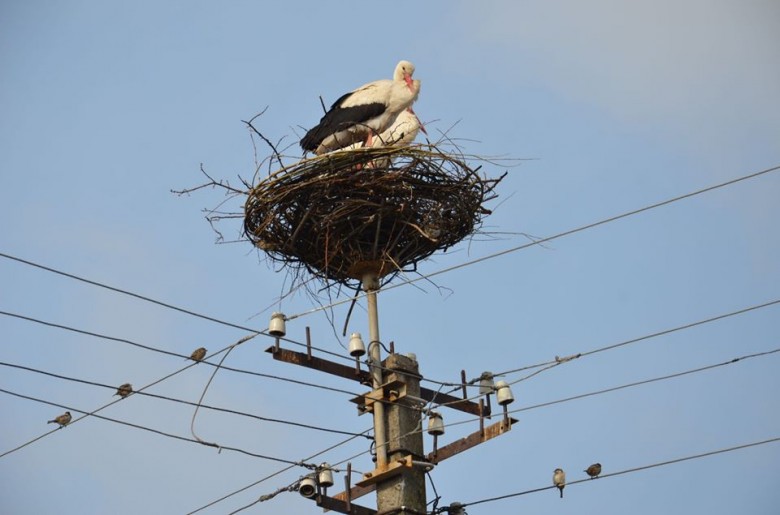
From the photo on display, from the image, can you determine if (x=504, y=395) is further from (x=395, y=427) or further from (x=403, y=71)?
(x=403, y=71)

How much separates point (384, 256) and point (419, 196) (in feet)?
2.09

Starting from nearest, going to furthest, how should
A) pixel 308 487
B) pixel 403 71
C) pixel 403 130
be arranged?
pixel 308 487 < pixel 403 130 < pixel 403 71

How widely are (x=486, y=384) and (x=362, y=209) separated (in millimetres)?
2043

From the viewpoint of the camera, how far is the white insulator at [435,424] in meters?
10.0

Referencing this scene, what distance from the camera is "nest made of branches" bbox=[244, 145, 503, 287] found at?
37.7 feet

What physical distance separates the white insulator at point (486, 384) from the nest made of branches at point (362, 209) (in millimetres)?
1509

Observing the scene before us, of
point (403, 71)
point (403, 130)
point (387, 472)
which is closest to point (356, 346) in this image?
point (387, 472)

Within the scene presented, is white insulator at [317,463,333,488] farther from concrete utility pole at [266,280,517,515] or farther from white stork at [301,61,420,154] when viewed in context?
white stork at [301,61,420,154]

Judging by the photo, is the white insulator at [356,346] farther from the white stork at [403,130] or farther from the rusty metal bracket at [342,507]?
the white stork at [403,130]

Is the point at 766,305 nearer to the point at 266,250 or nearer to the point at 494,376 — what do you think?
the point at 494,376

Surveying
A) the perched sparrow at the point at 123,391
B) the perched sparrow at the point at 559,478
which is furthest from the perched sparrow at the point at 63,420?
the perched sparrow at the point at 559,478

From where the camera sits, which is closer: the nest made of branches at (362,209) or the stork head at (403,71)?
the nest made of branches at (362,209)

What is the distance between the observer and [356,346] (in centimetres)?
1032

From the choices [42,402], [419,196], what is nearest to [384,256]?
[419,196]
